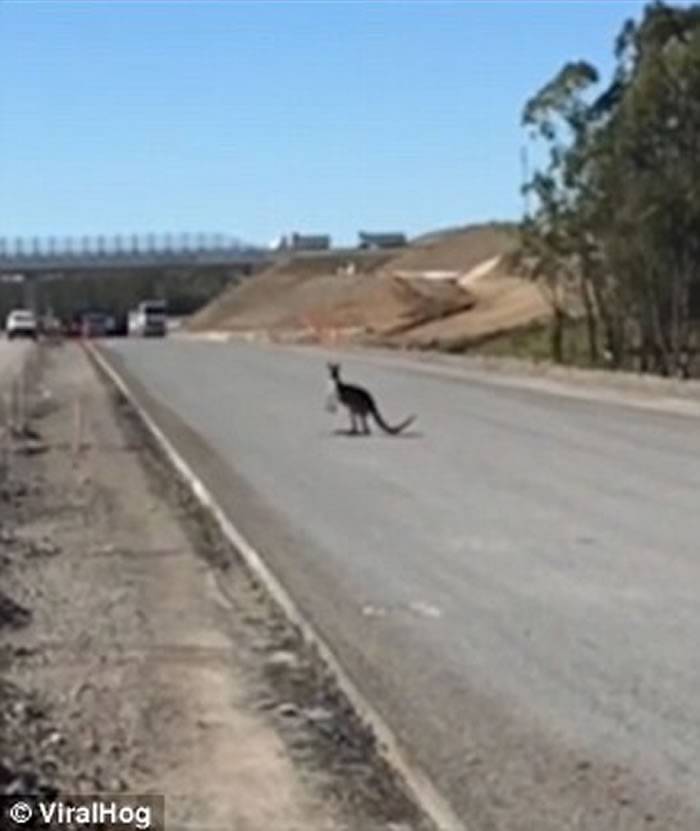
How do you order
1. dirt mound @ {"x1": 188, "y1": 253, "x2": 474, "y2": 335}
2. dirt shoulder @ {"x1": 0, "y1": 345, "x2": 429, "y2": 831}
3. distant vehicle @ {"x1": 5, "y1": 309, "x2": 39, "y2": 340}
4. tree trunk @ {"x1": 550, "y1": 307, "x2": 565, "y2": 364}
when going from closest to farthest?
dirt shoulder @ {"x1": 0, "y1": 345, "x2": 429, "y2": 831} < tree trunk @ {"x1": 550, "y1": 307, "x2": 565, "y2": 364} < distant vehicle @ {"x1": 5, "y1": 309, "x2": 39, "y2": 340} < dirt mound @ {"x1": 188, "y1": 253, "x2": 474, "y2": 335}

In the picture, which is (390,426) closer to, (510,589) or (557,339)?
(510,589)

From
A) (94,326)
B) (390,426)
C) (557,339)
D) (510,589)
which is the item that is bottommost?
(94,326)

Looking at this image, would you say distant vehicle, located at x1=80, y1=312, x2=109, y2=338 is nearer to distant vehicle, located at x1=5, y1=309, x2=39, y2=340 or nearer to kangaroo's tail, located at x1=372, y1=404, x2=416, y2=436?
distant vehicle, located at x1=5, y1=309, x2=39, y2=340

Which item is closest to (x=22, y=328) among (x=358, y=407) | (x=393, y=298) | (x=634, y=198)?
(x=393, y=298)

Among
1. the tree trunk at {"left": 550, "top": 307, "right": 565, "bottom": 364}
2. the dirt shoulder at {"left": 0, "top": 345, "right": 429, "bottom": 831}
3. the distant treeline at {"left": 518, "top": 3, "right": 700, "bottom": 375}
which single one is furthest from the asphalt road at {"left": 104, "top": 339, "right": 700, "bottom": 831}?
the tree trunk at {"left": 550, "top": 307, "right": 565, "bottom": 364}

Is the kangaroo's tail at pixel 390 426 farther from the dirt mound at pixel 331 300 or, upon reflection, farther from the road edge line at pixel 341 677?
the dirt mound at pixel 331 300

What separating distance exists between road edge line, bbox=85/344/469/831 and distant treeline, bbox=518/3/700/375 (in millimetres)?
33173

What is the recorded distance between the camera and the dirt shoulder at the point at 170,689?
9.99 meters

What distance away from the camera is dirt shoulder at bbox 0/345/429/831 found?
9.99 metres

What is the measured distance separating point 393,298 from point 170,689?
404 feet

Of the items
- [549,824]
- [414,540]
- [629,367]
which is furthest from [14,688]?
[629,367]

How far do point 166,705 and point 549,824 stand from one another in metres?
3.32

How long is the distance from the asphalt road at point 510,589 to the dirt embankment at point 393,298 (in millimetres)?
44923

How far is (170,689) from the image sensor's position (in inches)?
504
